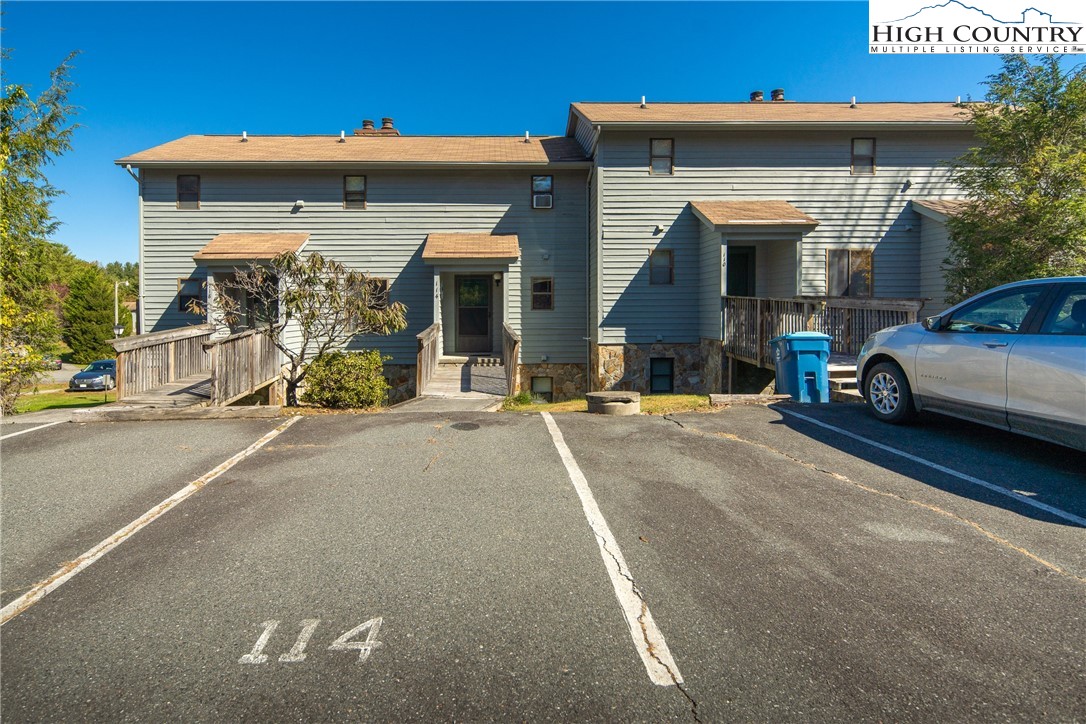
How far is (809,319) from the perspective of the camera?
11195 millimetres

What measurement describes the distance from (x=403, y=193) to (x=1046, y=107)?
15.0 m

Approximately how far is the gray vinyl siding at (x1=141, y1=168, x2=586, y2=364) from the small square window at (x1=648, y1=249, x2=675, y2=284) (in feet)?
7.25

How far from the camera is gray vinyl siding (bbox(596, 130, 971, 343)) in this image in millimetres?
15938

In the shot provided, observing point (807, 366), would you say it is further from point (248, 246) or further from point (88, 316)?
point (88, 316)

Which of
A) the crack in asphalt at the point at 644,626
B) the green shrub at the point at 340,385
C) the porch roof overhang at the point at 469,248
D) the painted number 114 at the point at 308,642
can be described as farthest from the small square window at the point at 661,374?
the painted number 114 at the point at 308,642

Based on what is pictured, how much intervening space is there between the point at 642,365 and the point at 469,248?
5.78 metres

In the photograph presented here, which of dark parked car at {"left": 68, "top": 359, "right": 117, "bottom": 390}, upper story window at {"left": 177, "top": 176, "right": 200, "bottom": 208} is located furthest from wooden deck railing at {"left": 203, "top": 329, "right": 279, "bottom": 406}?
dark parked car at {"left": 68, "top": 359, "right": 117, "bottom": 390}

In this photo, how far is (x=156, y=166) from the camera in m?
16.2

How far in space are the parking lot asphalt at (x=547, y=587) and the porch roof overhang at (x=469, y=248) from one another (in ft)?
33.2

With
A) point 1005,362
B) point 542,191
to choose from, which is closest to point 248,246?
point 542,191

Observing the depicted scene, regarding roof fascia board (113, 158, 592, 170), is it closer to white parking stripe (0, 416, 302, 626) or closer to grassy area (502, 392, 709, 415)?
grassy area (502, 392, 709, 415)

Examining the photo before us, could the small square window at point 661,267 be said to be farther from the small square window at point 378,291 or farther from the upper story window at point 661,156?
the small square window at point 378,291

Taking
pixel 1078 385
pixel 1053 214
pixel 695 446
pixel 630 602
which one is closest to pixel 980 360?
pixel 1078 385

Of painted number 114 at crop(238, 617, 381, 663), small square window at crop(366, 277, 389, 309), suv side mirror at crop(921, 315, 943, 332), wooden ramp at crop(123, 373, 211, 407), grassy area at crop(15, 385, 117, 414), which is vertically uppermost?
small square window at crop(366, 277, 389, 309)
